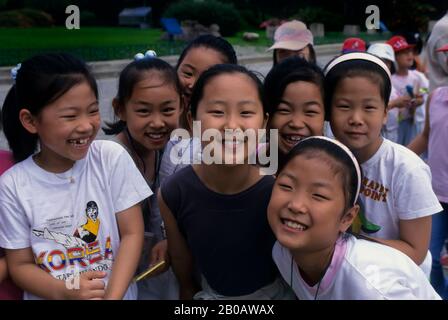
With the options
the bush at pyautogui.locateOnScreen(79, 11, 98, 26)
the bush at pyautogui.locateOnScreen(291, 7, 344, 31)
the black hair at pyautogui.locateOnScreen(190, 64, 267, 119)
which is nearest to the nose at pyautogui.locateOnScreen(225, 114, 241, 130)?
the black hair at pyautogui.locateOnScreen(190, 64, 267, 119)

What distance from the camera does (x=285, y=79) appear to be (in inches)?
71.0

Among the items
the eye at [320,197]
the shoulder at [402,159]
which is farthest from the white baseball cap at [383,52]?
the eye at [320,197]

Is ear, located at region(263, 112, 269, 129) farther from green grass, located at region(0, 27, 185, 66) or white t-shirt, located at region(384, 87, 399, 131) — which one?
green grass, located at region(0, 27, 185, 66)

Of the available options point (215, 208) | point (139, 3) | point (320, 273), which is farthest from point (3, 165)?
point (139, 3)

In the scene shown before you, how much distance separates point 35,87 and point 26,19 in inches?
418

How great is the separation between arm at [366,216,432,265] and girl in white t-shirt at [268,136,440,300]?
19cm

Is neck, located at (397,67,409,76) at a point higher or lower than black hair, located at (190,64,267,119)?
lower

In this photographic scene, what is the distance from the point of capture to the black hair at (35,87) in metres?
1.54

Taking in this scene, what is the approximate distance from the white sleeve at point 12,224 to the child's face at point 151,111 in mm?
521

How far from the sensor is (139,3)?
14.7m

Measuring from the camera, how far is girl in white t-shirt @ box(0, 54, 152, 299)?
152 cm

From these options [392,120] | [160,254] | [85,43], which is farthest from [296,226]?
[85,43]

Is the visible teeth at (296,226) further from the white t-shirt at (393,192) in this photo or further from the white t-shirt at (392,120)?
the white t-shirt at (392,120)

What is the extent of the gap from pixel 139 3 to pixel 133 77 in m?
13.6
